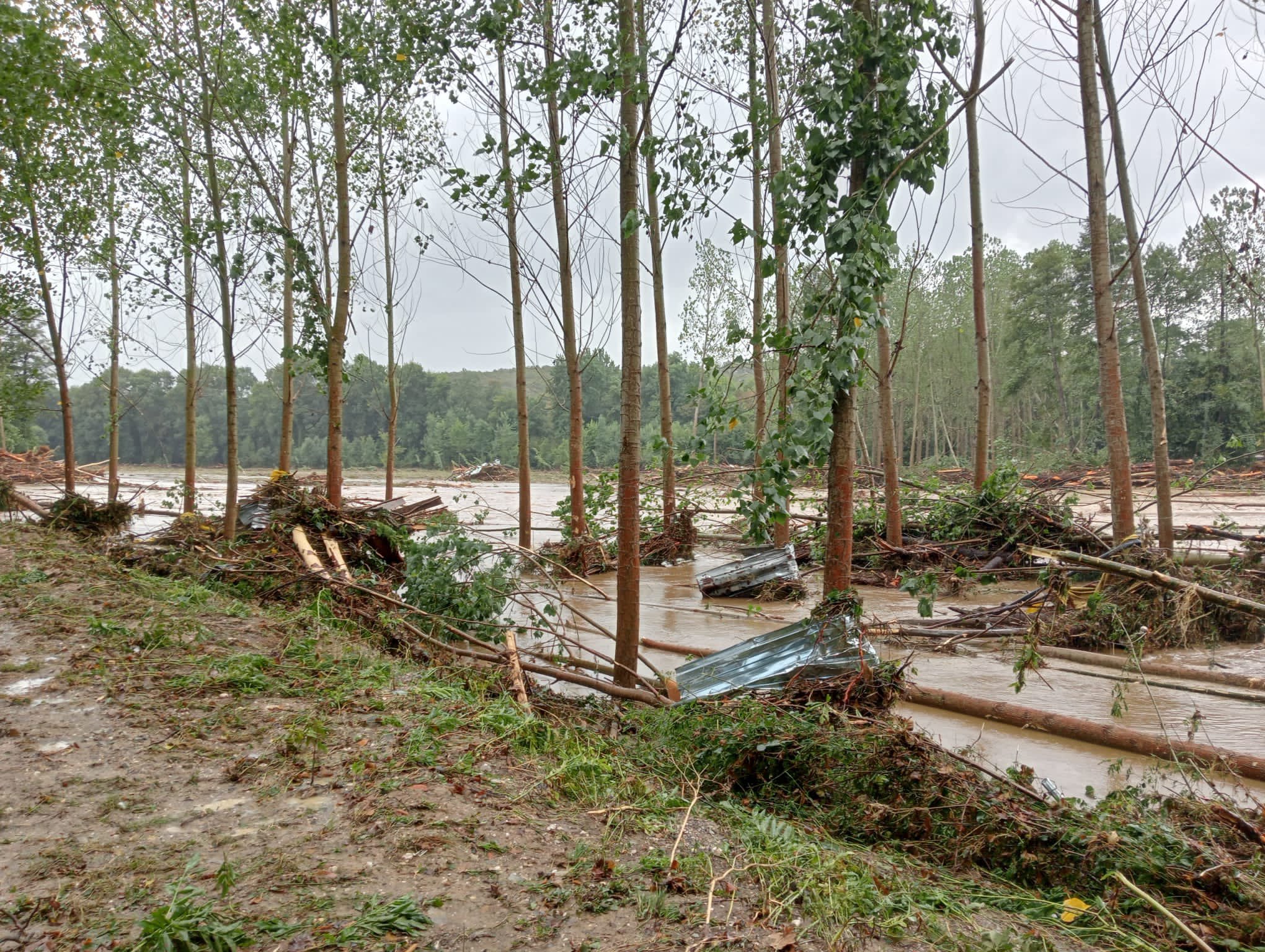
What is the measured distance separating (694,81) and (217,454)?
81357 millimetres

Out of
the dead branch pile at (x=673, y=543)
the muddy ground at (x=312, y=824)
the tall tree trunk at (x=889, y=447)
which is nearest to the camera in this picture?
the muddy ground at (x=312, y=824)

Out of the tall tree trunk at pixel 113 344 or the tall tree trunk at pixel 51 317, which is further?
the tall tree trunk at pixel 113 344

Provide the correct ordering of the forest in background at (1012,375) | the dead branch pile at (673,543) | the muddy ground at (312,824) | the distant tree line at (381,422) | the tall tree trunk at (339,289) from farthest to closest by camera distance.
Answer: the distant tree line at (381,422), the forest in background at (1012,375), the dead branch pile at (673,543), the tall tree trunk at (339,289), the muddy ground at (312,824)

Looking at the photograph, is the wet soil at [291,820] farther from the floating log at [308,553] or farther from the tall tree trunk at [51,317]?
the tall tree trunk at [51,317]

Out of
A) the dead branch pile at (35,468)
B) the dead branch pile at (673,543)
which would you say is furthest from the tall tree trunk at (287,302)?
the dead branch pile at (35,468)

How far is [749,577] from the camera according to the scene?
10.7 m

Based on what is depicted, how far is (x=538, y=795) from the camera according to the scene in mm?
3463

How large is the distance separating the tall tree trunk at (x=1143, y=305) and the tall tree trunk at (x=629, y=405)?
20.8ft

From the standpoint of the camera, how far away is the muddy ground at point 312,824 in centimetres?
242

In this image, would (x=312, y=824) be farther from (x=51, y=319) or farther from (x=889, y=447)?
(x=51, y=319)

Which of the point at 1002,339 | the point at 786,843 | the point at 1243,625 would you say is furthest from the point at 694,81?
the point at 1002,339

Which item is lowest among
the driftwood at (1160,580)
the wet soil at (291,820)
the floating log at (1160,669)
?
the floating log at (1160,669)

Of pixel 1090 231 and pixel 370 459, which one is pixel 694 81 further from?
pixel 370 459

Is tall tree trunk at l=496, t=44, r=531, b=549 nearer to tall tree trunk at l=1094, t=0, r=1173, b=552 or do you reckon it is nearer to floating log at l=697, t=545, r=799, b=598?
floating log at l=697, t=545, r=799, b=598
